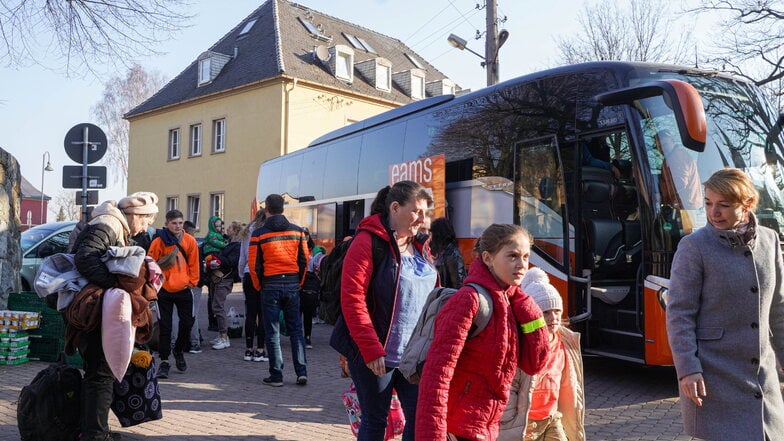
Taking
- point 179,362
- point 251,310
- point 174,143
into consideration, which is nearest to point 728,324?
point 179,362

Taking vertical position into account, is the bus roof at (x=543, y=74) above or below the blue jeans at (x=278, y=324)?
above

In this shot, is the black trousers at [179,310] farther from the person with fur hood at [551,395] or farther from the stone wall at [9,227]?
the person with fur hood at [551,395]

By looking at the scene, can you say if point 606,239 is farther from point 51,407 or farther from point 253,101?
point 253,101

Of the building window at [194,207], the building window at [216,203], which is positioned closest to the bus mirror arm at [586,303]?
the building window at [216,203]

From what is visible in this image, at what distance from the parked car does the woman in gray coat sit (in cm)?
1284

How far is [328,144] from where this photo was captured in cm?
1448

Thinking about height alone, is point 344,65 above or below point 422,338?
above

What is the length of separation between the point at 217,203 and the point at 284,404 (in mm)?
27905

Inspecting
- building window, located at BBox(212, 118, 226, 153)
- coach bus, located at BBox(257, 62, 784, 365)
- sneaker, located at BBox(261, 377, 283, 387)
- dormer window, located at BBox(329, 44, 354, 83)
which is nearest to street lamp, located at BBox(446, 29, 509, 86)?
coach bus, located at BBox(257, 62, 784, 365)

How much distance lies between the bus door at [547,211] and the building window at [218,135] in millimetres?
26401

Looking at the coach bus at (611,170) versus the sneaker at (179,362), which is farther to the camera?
the sneaker at (179,362)

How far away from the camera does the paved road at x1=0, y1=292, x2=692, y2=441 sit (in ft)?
18.9

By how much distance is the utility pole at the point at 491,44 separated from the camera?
1619 cm

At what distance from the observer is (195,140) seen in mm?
35031
